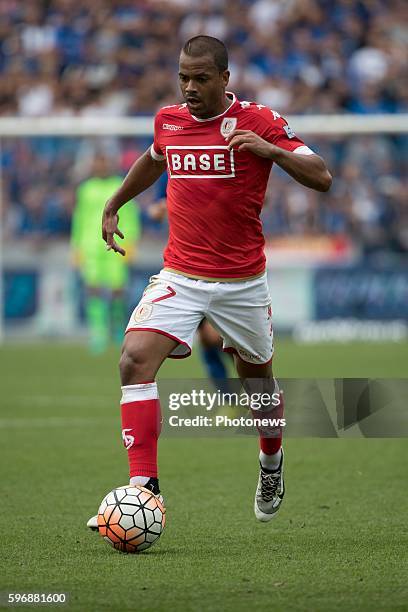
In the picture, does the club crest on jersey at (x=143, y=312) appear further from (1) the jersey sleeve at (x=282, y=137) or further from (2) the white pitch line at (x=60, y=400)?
(2) the white pitch line at (x=60, y=400)

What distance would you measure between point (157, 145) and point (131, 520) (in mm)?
1793

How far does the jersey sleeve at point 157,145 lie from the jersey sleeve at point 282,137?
551 millimetres

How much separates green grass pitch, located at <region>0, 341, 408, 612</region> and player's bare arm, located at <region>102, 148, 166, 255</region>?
1.39 meters

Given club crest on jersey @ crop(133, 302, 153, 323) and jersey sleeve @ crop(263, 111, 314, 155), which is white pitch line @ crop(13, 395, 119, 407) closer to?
club crest on jersey @ crop(133, 302, 153, 323)

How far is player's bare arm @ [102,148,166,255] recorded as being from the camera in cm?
585

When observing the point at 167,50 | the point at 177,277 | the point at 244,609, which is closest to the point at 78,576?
the point at 244,609

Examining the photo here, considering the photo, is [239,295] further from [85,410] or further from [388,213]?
[388,213]

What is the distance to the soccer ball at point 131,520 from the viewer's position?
4.96 m

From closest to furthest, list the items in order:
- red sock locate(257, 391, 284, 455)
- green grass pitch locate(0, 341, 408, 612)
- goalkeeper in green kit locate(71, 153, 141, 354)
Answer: green grass pitch locate(0, 341, 408, 612) < red sock locate(257, 391, 284, 455) < goalkeeper in green kit locate(71, 153, 141, 354)

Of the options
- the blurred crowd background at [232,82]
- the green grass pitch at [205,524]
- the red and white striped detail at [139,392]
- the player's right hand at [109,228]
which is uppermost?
the blurred crowd background at [232,82]

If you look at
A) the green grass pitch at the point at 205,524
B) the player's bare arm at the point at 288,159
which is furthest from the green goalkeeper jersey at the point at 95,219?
the player's bare arm at the point at 288,159

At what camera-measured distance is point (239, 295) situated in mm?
5547

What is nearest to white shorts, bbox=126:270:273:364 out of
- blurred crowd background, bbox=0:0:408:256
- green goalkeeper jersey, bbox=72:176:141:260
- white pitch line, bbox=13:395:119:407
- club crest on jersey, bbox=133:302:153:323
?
club crest on jersey, bbox=133:302:153:323

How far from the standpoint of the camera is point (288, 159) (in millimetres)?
5180
